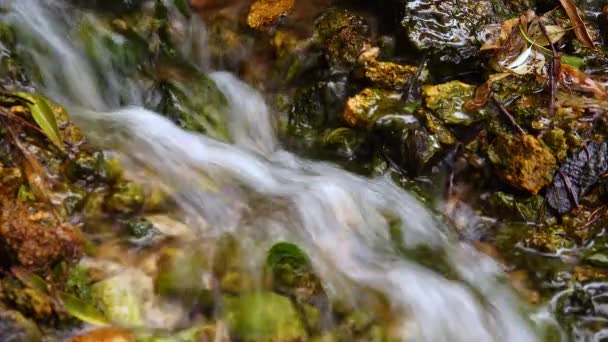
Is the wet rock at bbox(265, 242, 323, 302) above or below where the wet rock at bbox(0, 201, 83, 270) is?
below

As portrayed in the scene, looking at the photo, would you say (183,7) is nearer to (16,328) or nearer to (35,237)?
(35,237)

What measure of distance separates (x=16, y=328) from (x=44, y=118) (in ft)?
3.79

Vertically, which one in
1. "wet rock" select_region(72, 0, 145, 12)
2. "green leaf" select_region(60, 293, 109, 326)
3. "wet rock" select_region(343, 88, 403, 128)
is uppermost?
"wet rock" select_region(72, 0, 145, 12)

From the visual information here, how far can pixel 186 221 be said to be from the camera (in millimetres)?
2826

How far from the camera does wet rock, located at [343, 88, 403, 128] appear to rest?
3.50 m

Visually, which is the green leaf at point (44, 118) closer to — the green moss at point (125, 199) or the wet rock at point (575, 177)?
the green moss at point (125, 199)

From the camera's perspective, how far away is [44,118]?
2816 millimetres

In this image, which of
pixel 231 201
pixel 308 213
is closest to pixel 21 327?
pixel 231 201

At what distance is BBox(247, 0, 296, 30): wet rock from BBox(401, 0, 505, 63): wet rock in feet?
2.78

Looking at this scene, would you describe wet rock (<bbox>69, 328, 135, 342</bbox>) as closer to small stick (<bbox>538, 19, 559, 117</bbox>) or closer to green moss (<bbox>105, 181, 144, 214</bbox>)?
green moss (<bbox>105, 181, 144, 214</bbox>)

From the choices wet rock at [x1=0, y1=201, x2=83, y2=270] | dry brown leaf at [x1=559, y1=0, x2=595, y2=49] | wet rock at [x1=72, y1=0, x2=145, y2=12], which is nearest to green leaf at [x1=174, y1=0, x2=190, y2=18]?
wet rock at [x1=72, y1=0, x2=145, y2=12]

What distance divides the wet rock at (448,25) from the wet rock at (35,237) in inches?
95.8

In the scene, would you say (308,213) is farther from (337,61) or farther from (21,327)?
(21,327)

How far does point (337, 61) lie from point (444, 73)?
71cm
